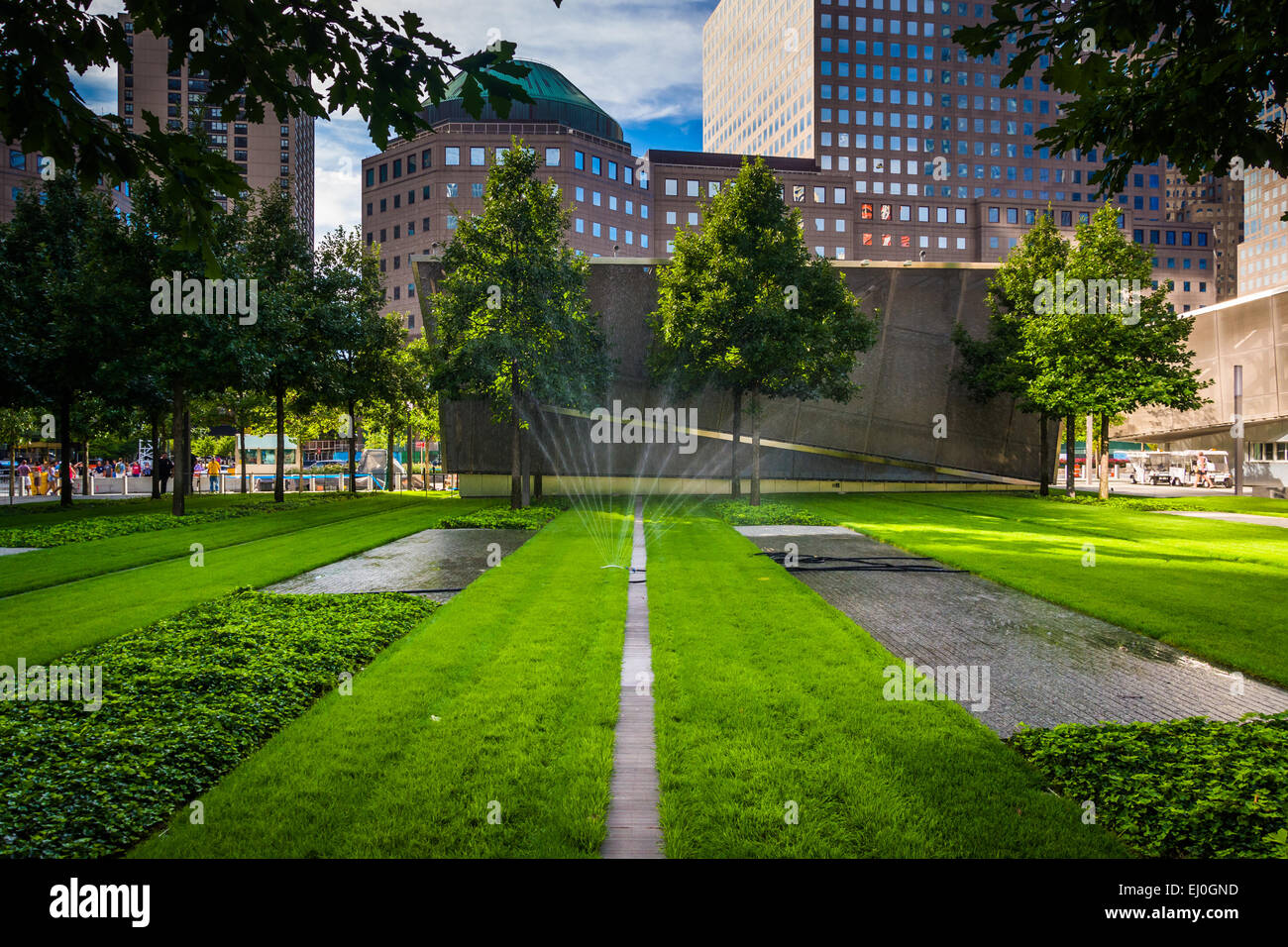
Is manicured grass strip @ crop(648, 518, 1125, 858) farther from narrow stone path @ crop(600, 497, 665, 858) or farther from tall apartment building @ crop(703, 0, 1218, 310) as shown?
tall apartment building @ crop(703, 0, 1218, 310)

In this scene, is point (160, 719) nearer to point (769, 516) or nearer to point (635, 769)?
point (635, 769)

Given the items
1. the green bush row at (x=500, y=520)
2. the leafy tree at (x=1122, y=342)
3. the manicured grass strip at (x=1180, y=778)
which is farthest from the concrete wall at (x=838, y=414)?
the manicured grass strip at (x=1180, y=778)

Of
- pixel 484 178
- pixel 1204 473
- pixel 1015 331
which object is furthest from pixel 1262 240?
pixel 1015 331

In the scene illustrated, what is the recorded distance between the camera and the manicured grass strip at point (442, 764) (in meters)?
4.26

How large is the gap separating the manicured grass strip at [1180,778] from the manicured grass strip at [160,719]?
6.35 m

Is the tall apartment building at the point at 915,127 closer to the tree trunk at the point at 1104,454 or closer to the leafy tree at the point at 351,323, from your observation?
the tree trunk at the point at 1104,454

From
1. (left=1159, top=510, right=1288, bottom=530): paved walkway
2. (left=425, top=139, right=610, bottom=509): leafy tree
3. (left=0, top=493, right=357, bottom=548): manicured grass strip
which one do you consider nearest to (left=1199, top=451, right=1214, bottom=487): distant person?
(left=1159, top=510, right=1288, bottom=530): paved walkway

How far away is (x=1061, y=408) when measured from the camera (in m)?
34.3

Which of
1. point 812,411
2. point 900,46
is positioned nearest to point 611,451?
point 812,411

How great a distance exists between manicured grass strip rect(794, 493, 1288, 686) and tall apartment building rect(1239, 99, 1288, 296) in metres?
190

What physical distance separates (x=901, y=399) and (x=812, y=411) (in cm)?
533

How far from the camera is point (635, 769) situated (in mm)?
5402

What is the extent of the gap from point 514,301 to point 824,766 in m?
23.9
